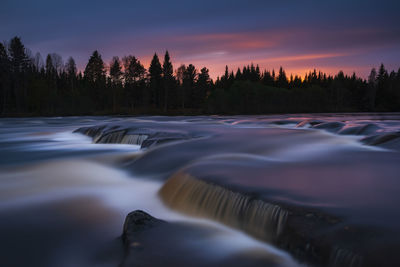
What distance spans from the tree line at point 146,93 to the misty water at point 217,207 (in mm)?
43660

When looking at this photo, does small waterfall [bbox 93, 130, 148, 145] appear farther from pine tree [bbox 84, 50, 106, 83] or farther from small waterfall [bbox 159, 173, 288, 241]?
pine tree [bbox 84, 50, 106, 83]

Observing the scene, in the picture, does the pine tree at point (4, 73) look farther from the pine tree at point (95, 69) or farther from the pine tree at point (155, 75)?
the pine tree at point (155, 75)

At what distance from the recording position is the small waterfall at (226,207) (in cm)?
386

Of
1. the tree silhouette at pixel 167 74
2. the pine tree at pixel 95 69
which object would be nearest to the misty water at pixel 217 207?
the tree silhouette at pixel 167 74

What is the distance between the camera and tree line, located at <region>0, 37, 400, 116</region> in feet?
171

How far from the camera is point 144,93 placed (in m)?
67.6

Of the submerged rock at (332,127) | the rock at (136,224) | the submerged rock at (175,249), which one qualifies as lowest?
the submerged rock at (175,249)

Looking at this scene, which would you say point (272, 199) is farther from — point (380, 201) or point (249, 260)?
point (380, 201)

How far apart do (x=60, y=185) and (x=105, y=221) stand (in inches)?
101

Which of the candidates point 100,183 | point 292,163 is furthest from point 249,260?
point 100,183

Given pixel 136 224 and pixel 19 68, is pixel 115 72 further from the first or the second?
pixel 136 224

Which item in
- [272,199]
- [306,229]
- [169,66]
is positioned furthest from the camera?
[169,66]

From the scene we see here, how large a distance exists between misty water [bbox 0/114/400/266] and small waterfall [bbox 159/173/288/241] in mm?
17

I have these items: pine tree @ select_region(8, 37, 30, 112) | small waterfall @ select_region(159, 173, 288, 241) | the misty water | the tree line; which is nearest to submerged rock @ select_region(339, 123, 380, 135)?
the misty water
